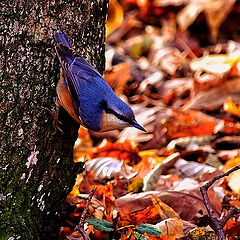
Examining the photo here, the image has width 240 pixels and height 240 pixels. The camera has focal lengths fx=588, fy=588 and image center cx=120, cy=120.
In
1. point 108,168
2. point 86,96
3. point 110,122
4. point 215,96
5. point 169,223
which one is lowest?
point 215,96

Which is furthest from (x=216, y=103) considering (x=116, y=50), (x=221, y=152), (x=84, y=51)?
(x=84, y=51)

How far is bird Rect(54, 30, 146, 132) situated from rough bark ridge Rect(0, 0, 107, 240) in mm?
62

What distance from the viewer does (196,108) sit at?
5.03 meters

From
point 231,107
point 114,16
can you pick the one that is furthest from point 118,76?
point 114,16

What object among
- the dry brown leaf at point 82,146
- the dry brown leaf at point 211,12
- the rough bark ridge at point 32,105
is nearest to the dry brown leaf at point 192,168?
the dry brown leaf at point 82,146

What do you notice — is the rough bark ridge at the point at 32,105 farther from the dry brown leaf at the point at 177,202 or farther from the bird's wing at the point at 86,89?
the dry brown leaf at the point at 177,202

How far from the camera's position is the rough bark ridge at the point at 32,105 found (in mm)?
2729

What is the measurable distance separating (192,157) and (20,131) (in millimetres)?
1851

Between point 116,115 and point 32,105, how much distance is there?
47 cm

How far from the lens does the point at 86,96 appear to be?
2984 mm

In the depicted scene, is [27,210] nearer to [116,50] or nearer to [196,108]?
[196,108]

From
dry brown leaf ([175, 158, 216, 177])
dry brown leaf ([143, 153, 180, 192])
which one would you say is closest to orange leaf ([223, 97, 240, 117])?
dry brown leaf ([175, 158, 216, 177])

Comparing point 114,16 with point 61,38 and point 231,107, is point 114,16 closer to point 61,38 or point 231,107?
point 231,107

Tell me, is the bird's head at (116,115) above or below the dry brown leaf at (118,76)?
above
